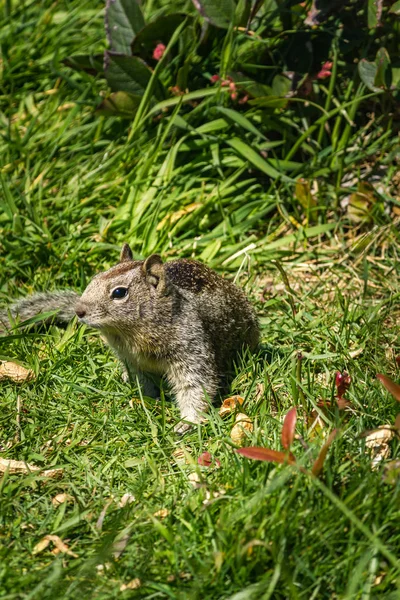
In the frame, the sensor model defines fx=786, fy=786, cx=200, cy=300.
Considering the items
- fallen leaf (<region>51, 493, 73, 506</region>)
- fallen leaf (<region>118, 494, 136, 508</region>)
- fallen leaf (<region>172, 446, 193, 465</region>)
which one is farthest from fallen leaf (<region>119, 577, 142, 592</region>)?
fallen leaf (<region>172, 446, 193, 465</region>)

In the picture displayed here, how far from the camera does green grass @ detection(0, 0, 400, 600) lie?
113 inches

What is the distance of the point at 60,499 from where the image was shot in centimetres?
352

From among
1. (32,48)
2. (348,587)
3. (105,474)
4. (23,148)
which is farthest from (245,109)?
(348,587)

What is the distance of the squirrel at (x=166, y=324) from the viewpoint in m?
4.21

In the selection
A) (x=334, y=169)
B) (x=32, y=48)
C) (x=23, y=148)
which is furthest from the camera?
(x=32, y=48)

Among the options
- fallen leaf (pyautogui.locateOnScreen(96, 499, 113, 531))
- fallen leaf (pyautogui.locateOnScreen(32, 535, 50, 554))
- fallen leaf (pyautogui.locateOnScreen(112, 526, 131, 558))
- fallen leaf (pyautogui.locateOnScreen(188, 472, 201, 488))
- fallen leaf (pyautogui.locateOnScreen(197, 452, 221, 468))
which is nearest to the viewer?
fallen leaf (pyautogui.locateOnScreen(112, 526, 131, 558))

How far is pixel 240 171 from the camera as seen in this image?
5824mm

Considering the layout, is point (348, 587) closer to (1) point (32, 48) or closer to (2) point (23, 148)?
(2) point (23, 148)

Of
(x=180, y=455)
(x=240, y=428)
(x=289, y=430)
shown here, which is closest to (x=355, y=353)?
(x=240, y=428)

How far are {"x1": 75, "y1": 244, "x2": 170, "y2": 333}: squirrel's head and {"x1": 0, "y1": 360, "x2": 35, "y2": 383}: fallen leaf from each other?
0.55m

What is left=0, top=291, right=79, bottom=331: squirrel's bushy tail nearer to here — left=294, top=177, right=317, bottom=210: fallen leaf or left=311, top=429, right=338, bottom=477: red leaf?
left=294, top=177, right=317, bottom=210: fallen leaf

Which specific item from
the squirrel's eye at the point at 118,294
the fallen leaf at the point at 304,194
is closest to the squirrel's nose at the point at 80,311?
the squirrel's eye at the point at 118,294

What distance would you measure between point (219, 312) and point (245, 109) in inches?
83.1

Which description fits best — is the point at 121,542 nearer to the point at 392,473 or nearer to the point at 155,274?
the point at 392,473
